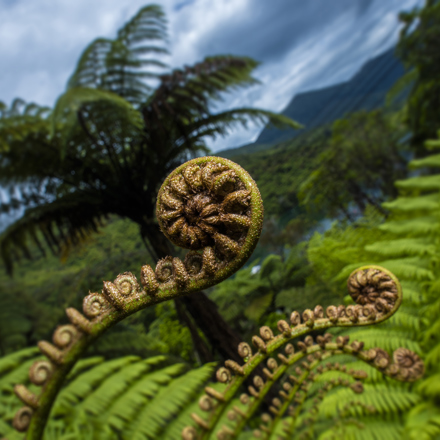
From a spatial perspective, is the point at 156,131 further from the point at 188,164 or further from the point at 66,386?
the point at 188,164

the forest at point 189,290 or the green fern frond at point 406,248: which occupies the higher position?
the forest at point 189,290

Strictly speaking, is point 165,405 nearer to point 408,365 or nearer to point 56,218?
point 408,365

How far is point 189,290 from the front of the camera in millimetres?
347

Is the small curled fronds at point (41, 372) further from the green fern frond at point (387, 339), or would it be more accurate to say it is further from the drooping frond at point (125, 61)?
the drooping frond at point (125, 61)

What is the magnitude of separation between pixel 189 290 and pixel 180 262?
0.04m

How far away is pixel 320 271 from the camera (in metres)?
1.96

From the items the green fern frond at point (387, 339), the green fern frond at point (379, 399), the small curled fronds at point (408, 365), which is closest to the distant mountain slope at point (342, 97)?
the green fern frond at point (387, 339)

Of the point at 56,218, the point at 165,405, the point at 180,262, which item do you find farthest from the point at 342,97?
the point at 180,262

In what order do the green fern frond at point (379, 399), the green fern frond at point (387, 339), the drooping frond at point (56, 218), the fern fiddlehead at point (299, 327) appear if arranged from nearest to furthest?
the fern fiddlehead at point (299, 327) → the green fern frond at point (379, 399) → the green fern frond at point (387, 339) → the drooping frond at point (56, 218)

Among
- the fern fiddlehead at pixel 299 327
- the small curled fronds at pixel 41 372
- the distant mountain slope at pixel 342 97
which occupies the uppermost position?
the distant mountain slope at pixel 342 97

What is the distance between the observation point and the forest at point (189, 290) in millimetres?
363

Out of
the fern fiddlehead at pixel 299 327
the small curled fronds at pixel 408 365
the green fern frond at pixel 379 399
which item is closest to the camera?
the fern fiddlehead at pixel 299 327

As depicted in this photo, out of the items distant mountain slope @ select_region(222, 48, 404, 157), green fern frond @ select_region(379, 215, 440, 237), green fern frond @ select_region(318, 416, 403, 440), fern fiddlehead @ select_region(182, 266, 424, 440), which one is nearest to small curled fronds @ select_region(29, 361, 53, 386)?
fern fiddlehead @ select_region(182, 266, 424, 440)

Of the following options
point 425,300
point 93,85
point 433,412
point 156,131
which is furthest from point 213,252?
point 93,85
